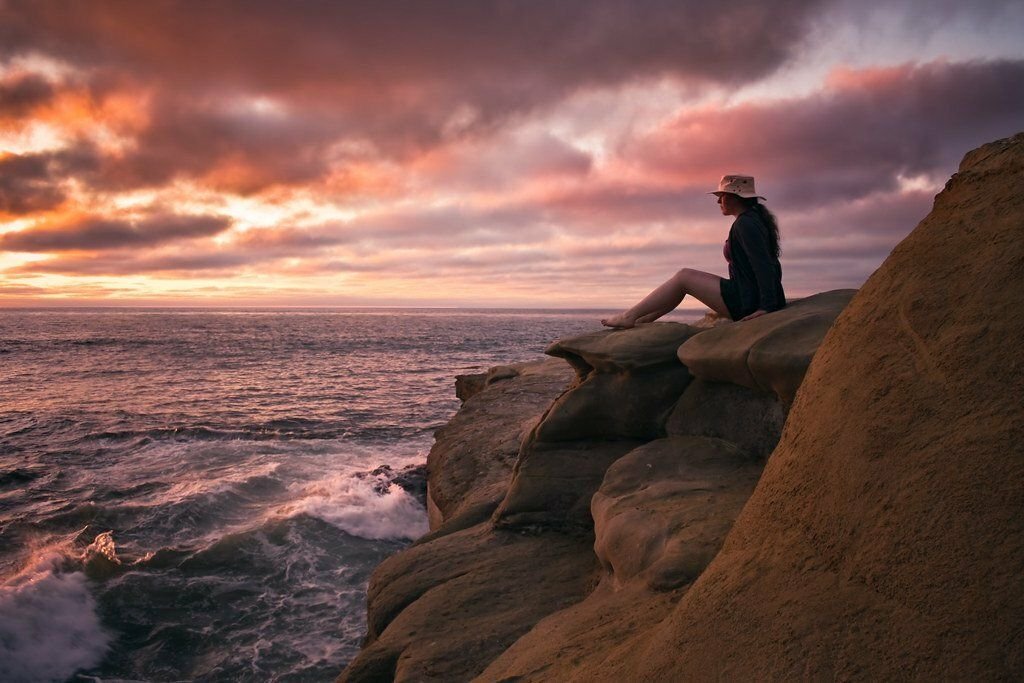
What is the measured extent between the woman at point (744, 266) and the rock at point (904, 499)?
284cm

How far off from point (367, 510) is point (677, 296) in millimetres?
8466

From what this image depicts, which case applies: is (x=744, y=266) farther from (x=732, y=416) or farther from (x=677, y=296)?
(x=732, y=416)

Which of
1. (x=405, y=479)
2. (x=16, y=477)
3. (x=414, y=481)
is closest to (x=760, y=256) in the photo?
(x=414, y=481)

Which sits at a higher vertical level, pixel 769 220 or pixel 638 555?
pixel 769 220

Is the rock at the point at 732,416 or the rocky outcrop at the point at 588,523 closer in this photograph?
the rocky outcrop at the point at 588,523

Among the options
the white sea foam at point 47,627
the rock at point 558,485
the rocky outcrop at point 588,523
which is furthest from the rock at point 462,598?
the white sea foam at point 47,627

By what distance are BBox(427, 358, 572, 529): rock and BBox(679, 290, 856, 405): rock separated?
3.11m

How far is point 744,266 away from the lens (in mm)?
6535

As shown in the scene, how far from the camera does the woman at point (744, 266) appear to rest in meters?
6.27

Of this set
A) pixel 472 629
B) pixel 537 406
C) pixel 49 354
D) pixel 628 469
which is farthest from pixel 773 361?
pixel 49 354

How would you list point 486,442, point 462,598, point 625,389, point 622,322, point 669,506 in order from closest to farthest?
point 669,506
point 462,598
point 625,389
point 622,322
point 486,442

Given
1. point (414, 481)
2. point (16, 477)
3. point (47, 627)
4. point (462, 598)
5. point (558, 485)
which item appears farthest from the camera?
point (16, 477)

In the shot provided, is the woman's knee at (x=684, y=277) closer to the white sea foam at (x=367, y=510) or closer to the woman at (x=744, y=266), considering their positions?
the woman at (x=744, y=266)

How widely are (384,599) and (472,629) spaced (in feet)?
4.62
